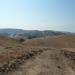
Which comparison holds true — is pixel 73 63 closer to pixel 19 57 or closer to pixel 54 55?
pixel 54 55

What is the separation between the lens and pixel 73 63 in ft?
62.0

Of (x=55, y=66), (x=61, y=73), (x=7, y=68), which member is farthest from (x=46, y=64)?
(x=7, y=68)

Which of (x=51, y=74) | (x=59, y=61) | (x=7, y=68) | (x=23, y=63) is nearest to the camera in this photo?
(x=7, y=68)

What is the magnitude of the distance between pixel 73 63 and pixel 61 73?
11.9 ft

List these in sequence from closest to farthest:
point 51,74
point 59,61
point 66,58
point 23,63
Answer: point 51,74
point 23,63
point 59,61
point 66,58

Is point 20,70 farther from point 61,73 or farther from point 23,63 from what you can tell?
point 61,73

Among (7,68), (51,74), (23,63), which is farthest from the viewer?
(23,63)

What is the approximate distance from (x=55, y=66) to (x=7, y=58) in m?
4.18

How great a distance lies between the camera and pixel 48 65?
16.8 metres

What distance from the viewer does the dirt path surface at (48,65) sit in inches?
583

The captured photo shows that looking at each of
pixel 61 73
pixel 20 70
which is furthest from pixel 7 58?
pixel 61 73

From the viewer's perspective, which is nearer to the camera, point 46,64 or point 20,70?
point 20,70

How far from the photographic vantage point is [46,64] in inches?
671

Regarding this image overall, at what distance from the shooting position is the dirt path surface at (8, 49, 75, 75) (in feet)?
48.6
